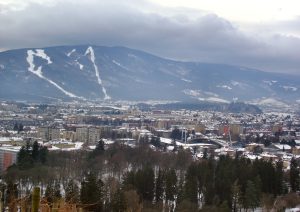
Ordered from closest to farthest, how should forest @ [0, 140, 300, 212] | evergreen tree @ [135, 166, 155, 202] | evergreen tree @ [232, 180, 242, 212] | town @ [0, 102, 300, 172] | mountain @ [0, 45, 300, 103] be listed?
forest @ [0, 140, 300, 212] → evergreen tree @ [232, 180, 242, 212] → evergreen tree @ [135, 166, 155, 202] → town @ [0, 102, 300, 172] → mountain @ [0, 45, 300, 103]

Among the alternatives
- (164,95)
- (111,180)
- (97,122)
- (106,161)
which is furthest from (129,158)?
(164,95)

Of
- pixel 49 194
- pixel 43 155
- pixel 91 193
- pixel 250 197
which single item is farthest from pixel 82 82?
pixel 49 194

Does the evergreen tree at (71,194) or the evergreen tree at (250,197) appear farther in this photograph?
the evergreen tree at (250,197)

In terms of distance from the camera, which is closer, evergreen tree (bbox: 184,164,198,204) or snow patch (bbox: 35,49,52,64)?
evergreen tree (bbox: 184,164,198,204)

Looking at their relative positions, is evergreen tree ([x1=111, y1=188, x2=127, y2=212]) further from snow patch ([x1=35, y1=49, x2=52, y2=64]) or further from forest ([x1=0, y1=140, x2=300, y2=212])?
snow patch ([x1=35, y1=49, x2=52, y2=64])

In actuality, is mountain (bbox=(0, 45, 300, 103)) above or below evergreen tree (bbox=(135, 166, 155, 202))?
above

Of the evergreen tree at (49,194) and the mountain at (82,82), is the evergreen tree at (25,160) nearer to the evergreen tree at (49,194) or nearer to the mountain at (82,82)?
the evergreen tree at (49,194)

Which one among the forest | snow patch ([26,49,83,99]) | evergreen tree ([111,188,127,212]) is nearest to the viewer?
evergreen tree ([111,188,127,212])

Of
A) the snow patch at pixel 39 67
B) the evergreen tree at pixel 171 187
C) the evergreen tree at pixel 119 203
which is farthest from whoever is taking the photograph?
the snow patch at pixel 39 67

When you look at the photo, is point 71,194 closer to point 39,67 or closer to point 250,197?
point 250,197

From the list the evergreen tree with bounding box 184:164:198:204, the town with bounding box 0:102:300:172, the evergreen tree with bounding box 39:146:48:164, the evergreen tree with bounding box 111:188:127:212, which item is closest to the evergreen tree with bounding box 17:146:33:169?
the evergreen tree with bounding box 39:146:48:164

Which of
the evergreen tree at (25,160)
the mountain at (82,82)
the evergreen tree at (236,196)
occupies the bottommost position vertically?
the evergreen tree at (236,196)

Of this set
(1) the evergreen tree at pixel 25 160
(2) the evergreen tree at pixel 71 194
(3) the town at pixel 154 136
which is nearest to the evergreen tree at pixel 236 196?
(2) the evergreen tree at pixel 71 194

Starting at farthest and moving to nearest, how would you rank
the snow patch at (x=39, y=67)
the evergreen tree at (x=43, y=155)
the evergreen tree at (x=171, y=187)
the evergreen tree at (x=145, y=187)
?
the snow patch at (x=39, y=67) < the evergreen tree at (x=43, y=155) < the evergreen tree at (x=145, y=187) < the evergreen tree at (x=171, y=187)
